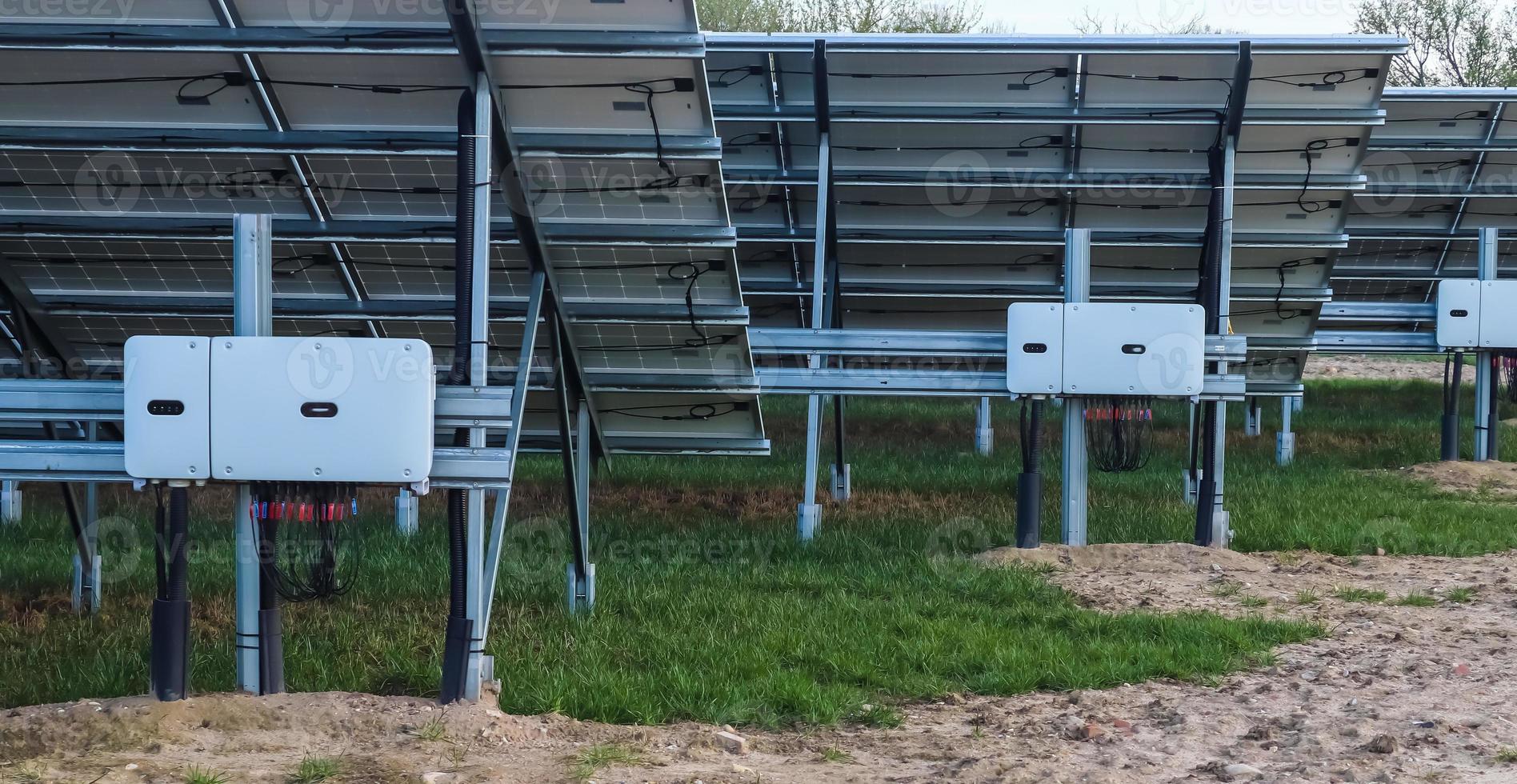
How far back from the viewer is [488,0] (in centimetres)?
571

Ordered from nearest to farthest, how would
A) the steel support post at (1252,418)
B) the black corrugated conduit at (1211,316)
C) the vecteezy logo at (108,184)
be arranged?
1. the vecteezy logo at (108,184)
2. the black corrugated conduit at (1211,316)
3. the steel support post at (1252,418)

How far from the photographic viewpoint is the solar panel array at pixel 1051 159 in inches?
398

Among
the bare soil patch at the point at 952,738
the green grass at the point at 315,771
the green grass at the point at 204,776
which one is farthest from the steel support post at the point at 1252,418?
the green grass at the point at 204,776

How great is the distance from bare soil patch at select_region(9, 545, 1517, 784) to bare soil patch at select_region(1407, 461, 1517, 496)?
6.64m

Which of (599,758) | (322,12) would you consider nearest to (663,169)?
(322,12)

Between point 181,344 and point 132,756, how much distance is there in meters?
1.49

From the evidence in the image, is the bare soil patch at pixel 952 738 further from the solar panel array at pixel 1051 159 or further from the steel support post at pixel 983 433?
the steel support post at pixel 983 433

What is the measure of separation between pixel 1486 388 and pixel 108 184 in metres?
12.7

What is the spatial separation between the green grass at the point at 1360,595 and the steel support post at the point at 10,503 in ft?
33.3

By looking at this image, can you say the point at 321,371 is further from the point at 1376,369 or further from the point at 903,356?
the point at 1376,369

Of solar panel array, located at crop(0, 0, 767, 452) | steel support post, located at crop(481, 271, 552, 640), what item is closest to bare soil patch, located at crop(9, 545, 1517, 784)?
steel support post, located at crop(481, 271, 552, 640)

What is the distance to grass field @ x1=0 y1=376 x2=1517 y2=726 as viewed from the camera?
19.8ft

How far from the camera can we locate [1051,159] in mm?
10836

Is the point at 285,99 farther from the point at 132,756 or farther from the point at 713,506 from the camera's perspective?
the point at 713,506
